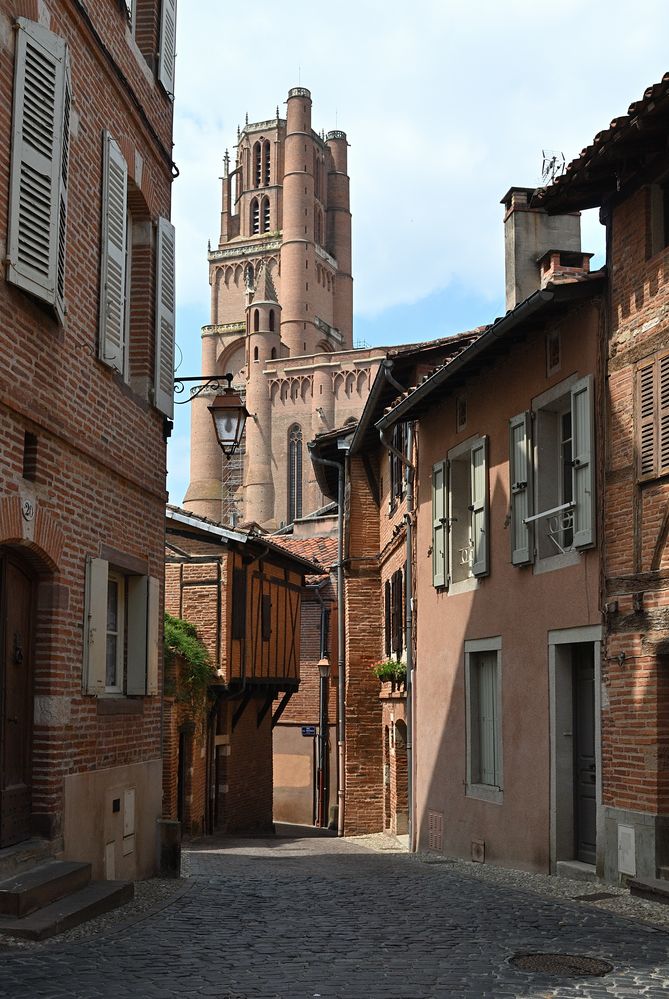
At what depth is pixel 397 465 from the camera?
19.5m

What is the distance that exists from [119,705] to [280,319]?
78.9m

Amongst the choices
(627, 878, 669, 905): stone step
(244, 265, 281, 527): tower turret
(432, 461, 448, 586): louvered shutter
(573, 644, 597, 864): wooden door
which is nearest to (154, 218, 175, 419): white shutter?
(573, 644, 597, 864): wooden door

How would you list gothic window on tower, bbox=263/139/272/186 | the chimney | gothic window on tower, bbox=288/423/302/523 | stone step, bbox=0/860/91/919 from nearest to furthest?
stone step, bbox=0/860/91/919 → the chimney → gothic window on tower, bbox=288/423/302/523 → gothic window on tower, bbox=263/139/272/186

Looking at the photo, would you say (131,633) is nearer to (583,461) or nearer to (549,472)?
(583,461)

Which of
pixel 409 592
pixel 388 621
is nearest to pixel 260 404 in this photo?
pixel 388 621

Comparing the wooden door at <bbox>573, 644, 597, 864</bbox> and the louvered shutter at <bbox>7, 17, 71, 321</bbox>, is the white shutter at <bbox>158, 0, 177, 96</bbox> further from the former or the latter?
the wooden door at <bbox>573, 644, 597, 864</bbox>

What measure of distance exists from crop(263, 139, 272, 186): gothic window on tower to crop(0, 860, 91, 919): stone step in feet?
317

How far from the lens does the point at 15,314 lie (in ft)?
25.1

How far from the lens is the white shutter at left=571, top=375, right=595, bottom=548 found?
10570mm

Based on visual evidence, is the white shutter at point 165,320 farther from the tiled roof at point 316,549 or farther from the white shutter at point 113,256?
the tiled roof at point 316,549

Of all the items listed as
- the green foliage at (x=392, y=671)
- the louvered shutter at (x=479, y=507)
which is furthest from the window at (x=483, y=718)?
the green foliage at (x=392, y=671)

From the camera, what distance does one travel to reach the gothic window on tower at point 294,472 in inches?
3095

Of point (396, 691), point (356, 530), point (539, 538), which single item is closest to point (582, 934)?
point (539, 538)

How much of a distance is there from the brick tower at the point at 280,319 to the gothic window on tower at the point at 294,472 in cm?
7
